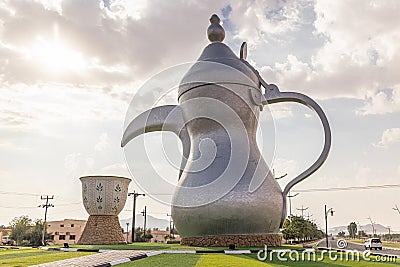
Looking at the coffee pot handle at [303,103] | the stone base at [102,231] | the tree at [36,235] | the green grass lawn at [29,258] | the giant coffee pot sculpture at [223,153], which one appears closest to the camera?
the green grass lawn at [29,258]

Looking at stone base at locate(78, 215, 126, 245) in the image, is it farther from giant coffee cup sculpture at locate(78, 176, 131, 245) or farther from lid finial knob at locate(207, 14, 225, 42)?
lid finial knob at locate(207, 14, 225, 42)

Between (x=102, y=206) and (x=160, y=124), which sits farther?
(x=102, y=206)

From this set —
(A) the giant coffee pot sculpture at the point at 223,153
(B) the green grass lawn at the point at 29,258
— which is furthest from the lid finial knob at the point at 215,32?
(B) the green grass lawn at the point at 29,258

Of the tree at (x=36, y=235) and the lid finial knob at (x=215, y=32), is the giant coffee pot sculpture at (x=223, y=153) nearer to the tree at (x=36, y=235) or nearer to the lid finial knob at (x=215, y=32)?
the lid finial knob at (x=215, y=32)

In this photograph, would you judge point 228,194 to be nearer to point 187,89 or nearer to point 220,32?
point 187,89

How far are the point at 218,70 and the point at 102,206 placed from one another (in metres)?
12.5

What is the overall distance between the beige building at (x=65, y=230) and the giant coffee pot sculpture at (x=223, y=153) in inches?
1468

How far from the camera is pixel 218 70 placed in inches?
818

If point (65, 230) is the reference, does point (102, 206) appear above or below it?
above

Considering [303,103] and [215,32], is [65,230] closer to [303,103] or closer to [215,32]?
[215,32]

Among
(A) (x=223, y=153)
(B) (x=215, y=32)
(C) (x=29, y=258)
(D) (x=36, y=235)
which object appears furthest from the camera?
(D) (x=36, y=235)

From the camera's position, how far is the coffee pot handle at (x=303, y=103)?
19.3m

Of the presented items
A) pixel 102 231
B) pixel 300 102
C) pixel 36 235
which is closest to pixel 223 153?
pixel 300 102

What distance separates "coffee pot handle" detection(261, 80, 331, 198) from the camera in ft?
63.3
